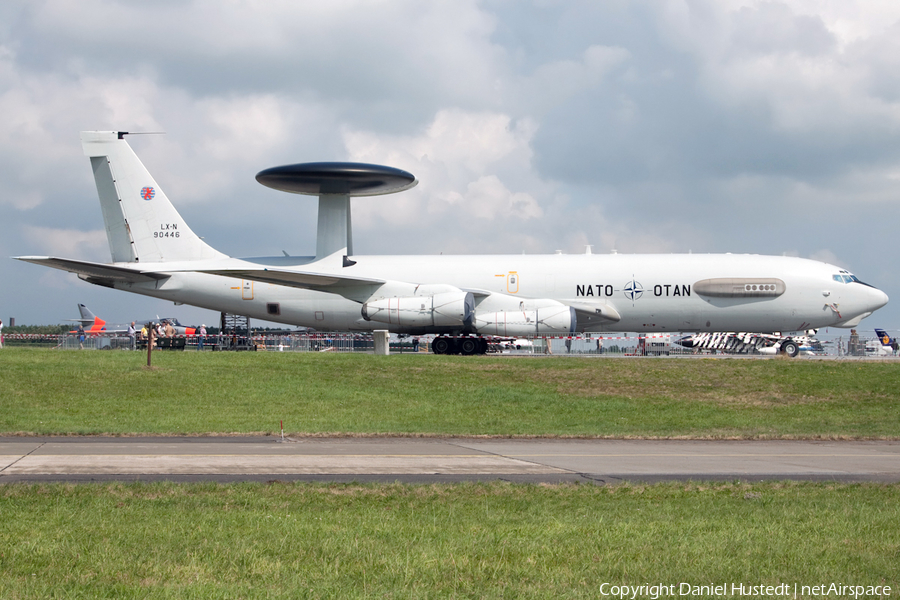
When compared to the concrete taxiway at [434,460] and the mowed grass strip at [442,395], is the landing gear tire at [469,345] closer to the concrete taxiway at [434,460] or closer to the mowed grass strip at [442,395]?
the mowed grass strip at [442,395]

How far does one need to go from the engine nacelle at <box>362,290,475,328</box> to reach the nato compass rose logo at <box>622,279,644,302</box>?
676 centimetres

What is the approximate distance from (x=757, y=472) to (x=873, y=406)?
46.7 ft

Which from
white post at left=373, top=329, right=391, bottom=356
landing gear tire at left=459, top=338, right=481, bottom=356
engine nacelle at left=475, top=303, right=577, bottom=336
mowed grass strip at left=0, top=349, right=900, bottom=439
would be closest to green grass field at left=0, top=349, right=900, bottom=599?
mowed grass strip at left=0, top=349, right=900, bottom=439

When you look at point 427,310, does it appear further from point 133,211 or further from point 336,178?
point 133,211

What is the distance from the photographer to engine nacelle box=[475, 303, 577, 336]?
1383 inches

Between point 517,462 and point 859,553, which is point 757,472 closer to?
point 517,462

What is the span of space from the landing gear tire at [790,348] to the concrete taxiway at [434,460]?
1932cm

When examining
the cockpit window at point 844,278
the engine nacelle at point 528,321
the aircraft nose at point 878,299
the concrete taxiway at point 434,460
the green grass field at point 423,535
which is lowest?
the concrete taxiway at point 434,460

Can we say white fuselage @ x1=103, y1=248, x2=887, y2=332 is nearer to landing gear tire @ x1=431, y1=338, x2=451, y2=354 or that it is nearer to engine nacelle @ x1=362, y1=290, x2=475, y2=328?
engine nacelle @ x1=362, y1=290, x2=475, y2=328

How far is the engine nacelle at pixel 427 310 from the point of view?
36.0 meters

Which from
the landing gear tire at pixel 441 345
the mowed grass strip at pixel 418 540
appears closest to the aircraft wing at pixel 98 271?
the landing gear tire at pixel 441 345

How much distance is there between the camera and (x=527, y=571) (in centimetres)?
660

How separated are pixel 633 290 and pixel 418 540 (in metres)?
29.6

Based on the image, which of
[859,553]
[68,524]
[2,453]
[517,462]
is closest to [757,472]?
[517,462]
